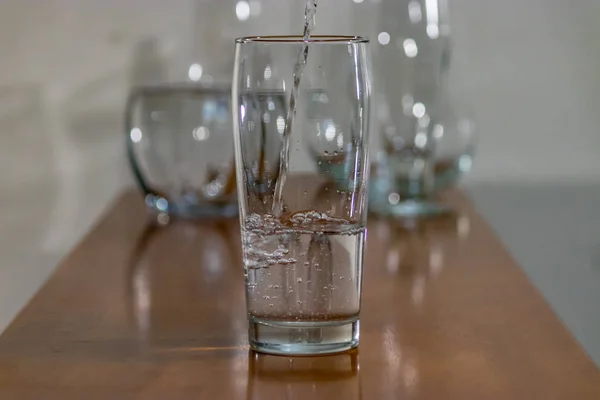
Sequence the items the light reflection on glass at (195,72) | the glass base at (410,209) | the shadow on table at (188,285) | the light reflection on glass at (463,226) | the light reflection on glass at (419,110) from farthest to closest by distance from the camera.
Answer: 1. the light reflection on glass at (195,72)
2. the light reflection on glass at (419,110)
3. the glass base at (410,209)
4. the light reflection on glass at (463,226)
5. the shadow on table at (188,285)

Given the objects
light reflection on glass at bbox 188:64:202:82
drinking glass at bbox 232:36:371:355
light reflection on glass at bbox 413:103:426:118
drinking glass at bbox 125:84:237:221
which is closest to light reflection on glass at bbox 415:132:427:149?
light reflection on glass at bbox 413:103:426:118

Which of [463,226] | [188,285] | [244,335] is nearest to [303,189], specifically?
[244,335]

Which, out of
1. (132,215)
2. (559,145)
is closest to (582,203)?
(559,145)

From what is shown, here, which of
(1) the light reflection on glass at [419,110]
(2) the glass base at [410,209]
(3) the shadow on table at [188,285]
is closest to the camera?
(3) the shadow on table at [188,285]

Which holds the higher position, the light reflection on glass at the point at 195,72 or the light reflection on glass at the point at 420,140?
the light reflection on glass at the point at 195,72

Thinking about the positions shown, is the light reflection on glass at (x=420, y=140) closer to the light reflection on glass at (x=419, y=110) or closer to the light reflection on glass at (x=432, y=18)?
the light reflection on glass at (x=419, y=110)

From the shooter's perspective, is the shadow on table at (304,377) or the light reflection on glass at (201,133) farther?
the light reflection on glass at (201,133)

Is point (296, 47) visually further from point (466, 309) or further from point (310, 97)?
point (466, 309)

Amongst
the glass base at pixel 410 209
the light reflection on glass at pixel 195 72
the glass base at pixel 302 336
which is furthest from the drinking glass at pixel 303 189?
the light reflection on glass at pixel 195 72
